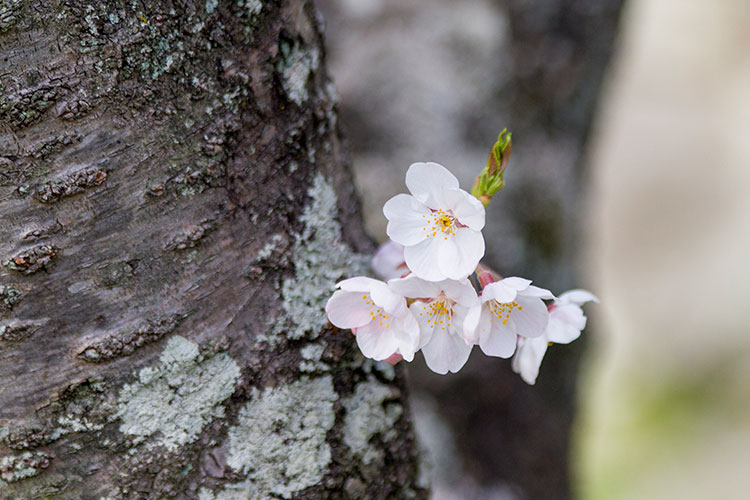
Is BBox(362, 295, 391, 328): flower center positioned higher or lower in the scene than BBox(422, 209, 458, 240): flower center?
lower

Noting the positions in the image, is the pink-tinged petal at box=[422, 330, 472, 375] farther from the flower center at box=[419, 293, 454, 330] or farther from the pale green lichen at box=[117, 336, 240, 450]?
the pale green lichen at box=[117, 336, 240, 450]

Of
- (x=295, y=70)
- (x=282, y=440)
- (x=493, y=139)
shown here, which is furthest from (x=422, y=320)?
(x=493, y=139)

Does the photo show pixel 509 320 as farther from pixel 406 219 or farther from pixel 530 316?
pixel 406 219

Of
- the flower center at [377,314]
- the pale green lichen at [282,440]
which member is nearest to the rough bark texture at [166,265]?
the pale green lichen at [282,440]

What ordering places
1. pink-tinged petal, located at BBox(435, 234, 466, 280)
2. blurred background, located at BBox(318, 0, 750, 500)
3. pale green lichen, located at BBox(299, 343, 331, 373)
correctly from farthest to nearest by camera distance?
blurred background, located at BBox(318, 0, 750, 500) < pale green lichen, located at BBox(299, 343, 331, 373) < pink-tinged petal, located at BBox(435, 234, 466, 280)

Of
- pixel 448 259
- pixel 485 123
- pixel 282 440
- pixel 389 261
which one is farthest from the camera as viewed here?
pixel 485 123

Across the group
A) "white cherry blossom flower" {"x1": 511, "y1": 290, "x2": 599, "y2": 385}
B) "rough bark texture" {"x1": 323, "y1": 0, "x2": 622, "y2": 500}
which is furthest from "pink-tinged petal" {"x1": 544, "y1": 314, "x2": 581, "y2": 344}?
"rough bark texture" {"x1": 323, "y1": 0, "x2": 622, "y2": 500}
